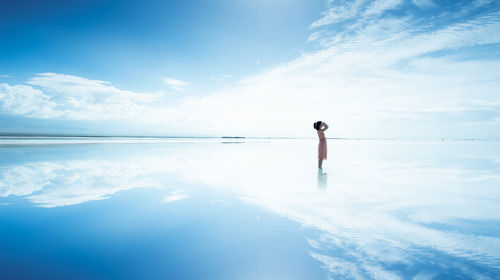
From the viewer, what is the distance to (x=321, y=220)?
4.49 meters

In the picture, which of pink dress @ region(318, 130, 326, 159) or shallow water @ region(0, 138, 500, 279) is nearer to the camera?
shallow water @ region(0, 138, 500, 279)

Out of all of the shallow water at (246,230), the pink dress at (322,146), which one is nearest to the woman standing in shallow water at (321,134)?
the pink dress at (322,146)

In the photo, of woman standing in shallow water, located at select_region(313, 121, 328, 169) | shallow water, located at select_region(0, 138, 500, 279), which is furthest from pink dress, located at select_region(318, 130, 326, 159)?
shallow water, located at select_region(0, 138, 500, 279)

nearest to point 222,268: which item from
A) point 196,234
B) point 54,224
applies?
point 196,234

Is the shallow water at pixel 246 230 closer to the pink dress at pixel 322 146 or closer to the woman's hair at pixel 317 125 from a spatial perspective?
the pink dress at pixel 322 146

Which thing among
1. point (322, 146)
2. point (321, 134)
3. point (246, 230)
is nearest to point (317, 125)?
point (321, 134)

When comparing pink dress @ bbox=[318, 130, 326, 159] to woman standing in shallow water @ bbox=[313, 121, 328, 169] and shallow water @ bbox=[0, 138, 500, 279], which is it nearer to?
woman standing in shallow water @ bbox=[313, 121, 328, 169]

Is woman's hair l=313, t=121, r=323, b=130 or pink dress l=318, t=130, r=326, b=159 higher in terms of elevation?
woman's hair l=313, t=121, r=323, b=130

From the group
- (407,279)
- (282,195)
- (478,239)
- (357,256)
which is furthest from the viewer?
(282,195)

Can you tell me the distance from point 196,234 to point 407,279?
9.43 feet

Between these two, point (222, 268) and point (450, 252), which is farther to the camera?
point (450, 252)

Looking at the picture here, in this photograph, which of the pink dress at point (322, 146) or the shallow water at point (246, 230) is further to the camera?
the pink dress at point (322, 146)

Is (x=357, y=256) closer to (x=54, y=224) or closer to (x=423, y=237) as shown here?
(x=423, y=237)

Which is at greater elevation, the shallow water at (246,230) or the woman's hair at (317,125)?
the woman's hair at (317,125)
